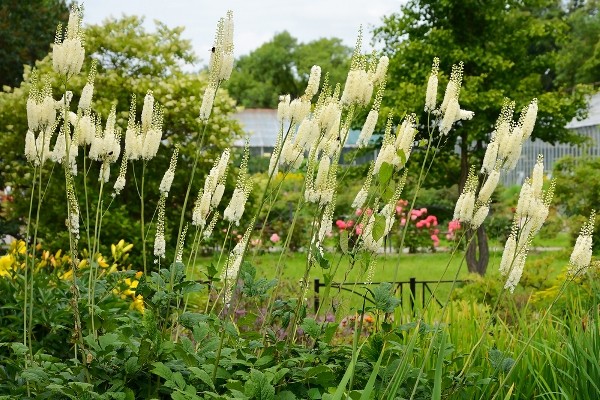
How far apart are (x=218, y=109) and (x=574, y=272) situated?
26.6 feet

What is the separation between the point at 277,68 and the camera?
47.8m

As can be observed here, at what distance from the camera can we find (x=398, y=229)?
17.6m

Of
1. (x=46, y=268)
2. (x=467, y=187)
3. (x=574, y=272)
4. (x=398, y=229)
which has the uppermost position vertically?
(x=467, y=187)

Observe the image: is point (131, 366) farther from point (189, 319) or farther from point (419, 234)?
point (419, 234)

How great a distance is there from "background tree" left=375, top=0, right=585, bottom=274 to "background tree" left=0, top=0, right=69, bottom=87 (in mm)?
11193

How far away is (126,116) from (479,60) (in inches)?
241

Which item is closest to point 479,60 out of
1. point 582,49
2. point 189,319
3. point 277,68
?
point 189,319

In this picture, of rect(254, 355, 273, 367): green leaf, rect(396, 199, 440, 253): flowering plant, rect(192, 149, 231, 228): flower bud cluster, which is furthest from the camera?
rect(396, 199, 440, 253): flowering plant

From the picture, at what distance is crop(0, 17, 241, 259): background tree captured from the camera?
404 inches

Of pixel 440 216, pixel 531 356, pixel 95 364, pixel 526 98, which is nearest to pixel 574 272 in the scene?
pixel 531 356

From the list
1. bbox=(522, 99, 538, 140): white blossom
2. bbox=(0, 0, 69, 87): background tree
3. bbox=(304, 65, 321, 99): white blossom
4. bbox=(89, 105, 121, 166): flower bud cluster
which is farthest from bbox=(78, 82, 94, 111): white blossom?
bbox=(0, 0, 69, 87): background tree

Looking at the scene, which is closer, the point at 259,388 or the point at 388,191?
the point at 259,388

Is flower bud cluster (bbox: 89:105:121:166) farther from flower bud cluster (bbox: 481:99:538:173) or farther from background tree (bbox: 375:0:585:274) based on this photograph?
background tree (bbox: 375:0:585:274)

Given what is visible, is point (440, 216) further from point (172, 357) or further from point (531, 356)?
point (172, 357)
